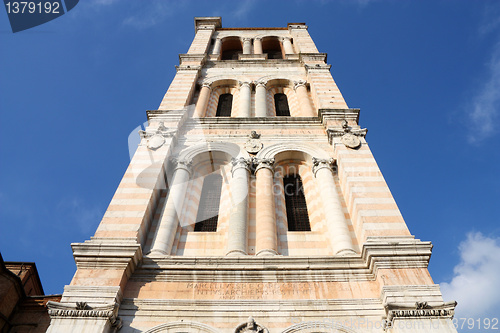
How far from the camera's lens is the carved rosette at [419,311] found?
25.6 ft

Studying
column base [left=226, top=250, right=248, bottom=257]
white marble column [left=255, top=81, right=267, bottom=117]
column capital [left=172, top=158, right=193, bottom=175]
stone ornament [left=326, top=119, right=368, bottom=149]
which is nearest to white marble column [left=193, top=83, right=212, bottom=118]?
white marble column [left=255, top=81, right=267, bottom=117]

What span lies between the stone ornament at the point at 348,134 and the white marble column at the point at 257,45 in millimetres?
13214

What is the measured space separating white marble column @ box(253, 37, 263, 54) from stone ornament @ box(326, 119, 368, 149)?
43.4 ft

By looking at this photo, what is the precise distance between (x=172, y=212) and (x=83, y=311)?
3772 millimetres

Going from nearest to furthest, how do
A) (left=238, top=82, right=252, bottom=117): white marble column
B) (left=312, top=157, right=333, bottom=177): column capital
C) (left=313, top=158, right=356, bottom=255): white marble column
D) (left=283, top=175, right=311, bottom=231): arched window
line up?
1. (left=313, top=158, right=356, bottom=255): white marble column
2. (left=283, top=175, right=311, bottom=231): arched window
3. (left=312, top=157, right=333, bottom=177): column capital
4. (left=238, top=82, right=252, bottom=117): white marble column

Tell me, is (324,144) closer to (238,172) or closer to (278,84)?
(238,172)

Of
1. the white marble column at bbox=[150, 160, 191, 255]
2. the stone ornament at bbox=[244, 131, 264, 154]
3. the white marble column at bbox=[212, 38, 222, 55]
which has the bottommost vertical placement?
the white marble column at bbox=[150, 160, 191, 255]

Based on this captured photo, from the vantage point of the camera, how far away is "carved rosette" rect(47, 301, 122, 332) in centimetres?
791

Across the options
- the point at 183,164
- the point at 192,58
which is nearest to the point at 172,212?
the point at 183,164

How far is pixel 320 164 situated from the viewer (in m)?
13.0

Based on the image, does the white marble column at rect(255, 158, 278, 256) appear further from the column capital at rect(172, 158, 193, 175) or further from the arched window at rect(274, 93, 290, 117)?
the arched window at rect(274, 93, 290, 117)

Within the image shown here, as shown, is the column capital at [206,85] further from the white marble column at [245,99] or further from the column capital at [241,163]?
the column capital at [241,163]

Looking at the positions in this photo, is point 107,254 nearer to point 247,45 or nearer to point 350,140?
point 350,140

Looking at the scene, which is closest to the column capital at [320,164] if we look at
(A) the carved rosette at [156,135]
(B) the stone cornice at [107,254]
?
(A) the carved rosette at [156,135]
